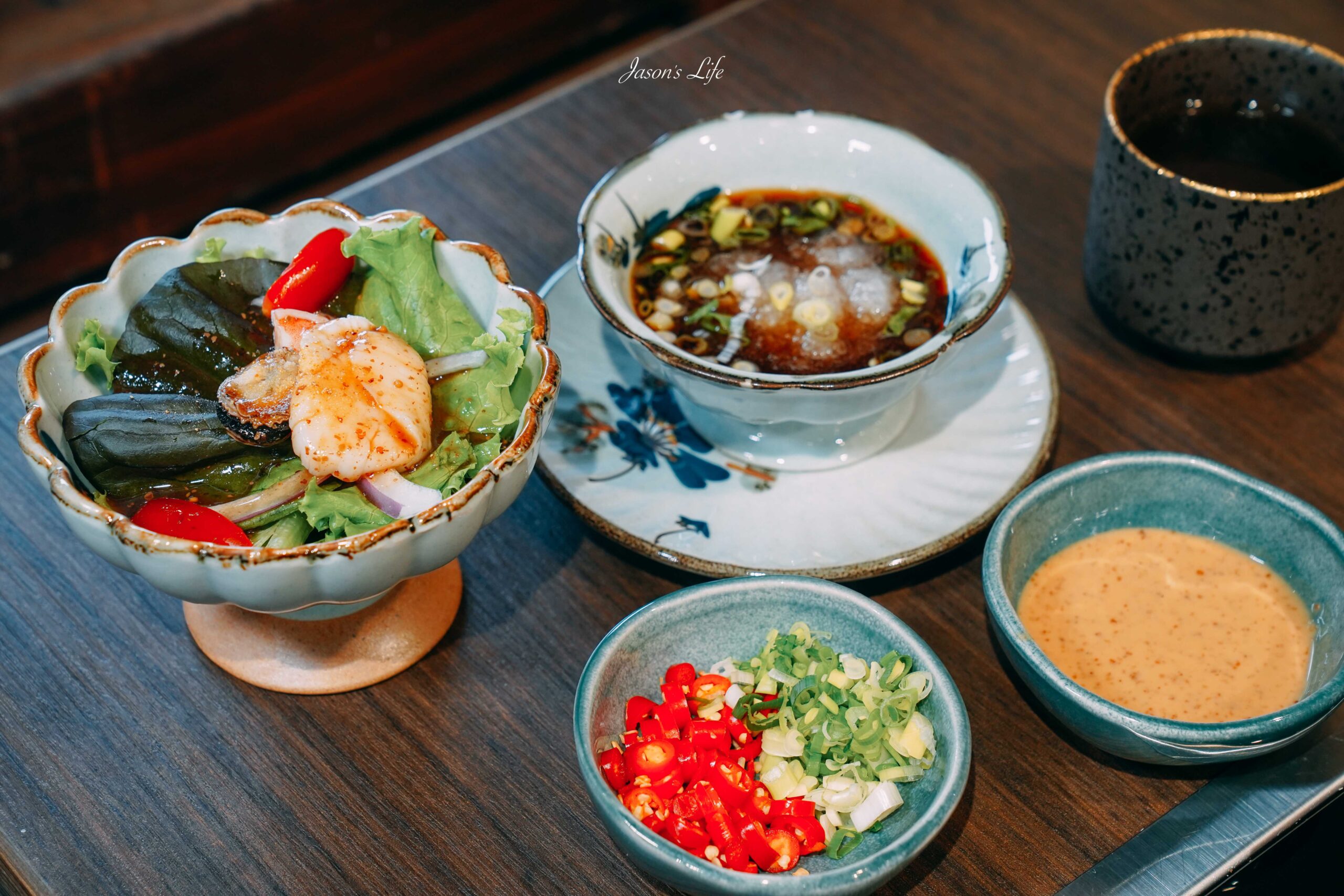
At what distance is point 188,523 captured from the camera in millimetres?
1313

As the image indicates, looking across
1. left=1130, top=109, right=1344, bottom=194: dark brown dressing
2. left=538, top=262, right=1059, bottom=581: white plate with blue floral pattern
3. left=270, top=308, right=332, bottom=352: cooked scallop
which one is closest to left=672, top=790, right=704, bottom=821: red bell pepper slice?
left=538, top=262, right=1059, bottom=581: white plate with blue floral pattern

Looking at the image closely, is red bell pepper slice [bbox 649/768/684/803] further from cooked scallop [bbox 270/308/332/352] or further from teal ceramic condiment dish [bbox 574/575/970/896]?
cooked scallop [bbox 270/308/332/352]

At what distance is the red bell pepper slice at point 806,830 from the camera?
1.28m

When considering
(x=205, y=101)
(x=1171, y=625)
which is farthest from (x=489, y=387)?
(x=205, y=101)

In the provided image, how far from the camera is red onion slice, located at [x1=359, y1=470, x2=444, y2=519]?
134cm

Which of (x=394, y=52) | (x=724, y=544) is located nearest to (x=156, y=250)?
(x=724, y=544)

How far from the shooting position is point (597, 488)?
1.66 m

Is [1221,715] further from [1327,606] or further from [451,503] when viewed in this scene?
[451,503]

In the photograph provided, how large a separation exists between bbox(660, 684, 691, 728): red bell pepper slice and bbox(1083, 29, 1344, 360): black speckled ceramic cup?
3.20ft

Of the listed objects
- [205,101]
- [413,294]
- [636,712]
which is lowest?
[205,101]

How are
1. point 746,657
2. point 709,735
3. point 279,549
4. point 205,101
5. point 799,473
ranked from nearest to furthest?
point 279,549 < point 709,735 < point 746,657 < point 799,473 < point 205,101

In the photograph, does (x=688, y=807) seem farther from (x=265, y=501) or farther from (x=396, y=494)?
(x=265, y=501)

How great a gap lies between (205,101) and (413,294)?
6.87 feet

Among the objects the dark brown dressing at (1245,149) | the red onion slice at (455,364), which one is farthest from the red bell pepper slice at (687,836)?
the dark brown dressing at (1245,149)
